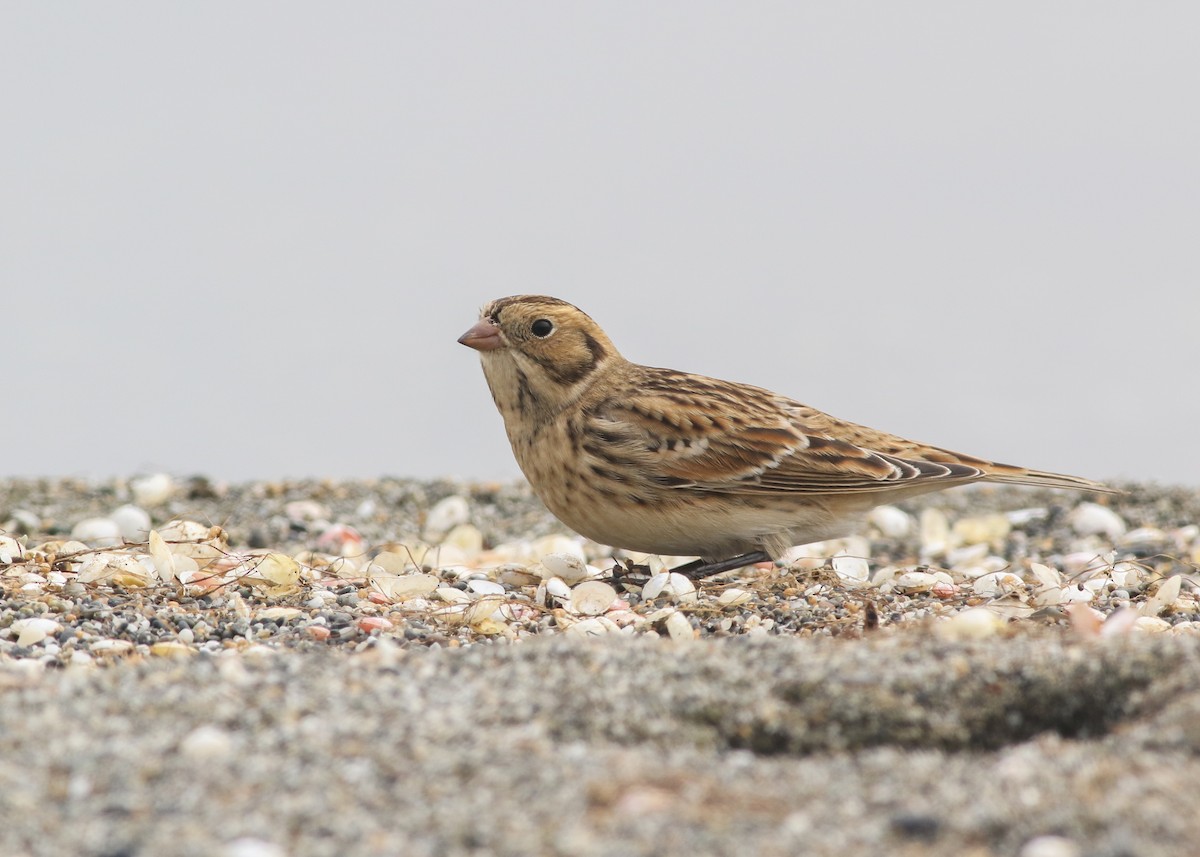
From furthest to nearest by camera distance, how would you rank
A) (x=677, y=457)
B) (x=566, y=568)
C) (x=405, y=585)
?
(x=677, y=457) < (x=566, y=568) < (x=405, y=585)

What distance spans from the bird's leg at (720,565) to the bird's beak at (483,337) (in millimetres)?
1433

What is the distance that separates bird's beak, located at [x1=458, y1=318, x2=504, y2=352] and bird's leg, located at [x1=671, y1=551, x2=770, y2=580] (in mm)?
1433

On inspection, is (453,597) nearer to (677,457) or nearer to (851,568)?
(677,457)

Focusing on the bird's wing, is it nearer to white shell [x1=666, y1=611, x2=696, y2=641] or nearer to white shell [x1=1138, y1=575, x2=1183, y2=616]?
white shell [x1=1138, y1=575, x2=1183, y2=616]

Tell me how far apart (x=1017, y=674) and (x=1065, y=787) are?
89 centimetres

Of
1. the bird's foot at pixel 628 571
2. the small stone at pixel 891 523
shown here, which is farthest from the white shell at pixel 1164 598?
the small stone at pixel 891 523

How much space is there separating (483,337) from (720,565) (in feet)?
5.26

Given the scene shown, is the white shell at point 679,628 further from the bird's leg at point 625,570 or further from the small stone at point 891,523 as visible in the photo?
the small stone at point 891,523

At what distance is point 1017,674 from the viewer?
399 centimetres

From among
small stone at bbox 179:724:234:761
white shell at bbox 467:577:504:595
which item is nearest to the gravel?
small stone at bbox 179:724:234:761

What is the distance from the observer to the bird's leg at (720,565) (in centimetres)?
680

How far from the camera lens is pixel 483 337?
23.3 feet

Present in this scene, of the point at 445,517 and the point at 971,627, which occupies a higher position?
the point at 971,627

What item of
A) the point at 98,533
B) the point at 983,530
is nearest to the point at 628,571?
the point at 98,533
